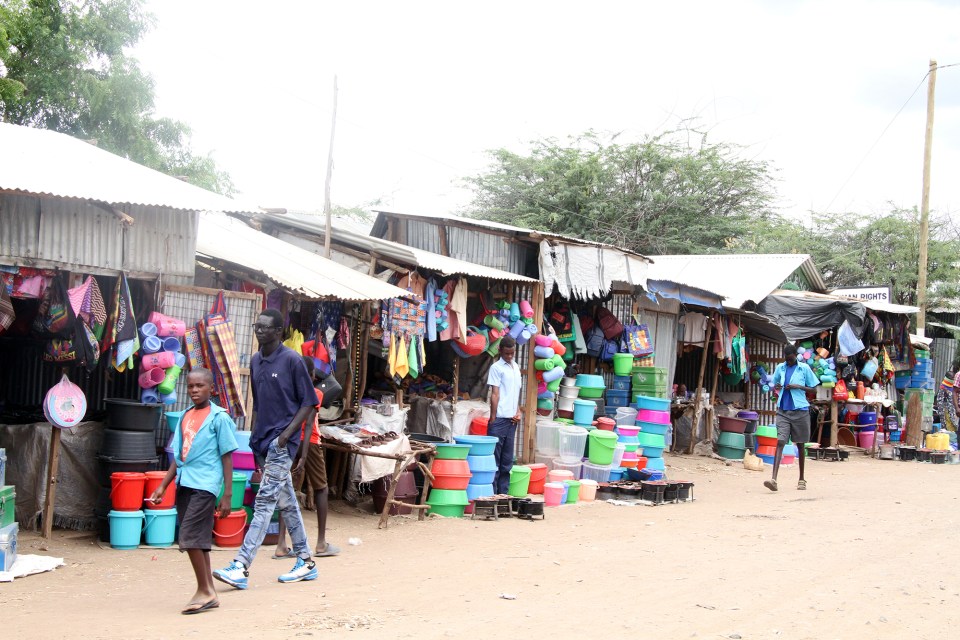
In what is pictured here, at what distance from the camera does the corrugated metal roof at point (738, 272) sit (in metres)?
18.9

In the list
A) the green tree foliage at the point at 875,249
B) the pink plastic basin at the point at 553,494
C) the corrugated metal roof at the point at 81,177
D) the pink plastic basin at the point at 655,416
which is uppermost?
the green tree foliage at the point at 875,249

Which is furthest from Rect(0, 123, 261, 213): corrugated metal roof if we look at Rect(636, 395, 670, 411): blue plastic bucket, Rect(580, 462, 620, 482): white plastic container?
Rect(636, 395, 670, 411): blue plastic bucket

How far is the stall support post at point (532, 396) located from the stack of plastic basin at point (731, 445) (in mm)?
6372

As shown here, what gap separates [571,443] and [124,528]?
6.41m

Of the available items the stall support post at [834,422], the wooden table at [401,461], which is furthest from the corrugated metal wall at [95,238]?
the stall support post at [834,422]

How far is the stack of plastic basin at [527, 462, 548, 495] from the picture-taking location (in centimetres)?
1140

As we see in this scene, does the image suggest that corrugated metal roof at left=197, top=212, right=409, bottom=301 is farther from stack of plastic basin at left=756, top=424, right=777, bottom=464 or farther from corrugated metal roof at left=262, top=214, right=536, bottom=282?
stack of plastic basin at left=756, top=424, right=777, bottom=464

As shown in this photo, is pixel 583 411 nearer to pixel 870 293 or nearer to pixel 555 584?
pixel 555 584

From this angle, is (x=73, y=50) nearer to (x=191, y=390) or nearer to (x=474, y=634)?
(x=191, y=390)

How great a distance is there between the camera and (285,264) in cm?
984

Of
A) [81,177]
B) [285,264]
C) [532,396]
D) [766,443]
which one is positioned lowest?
[766,443]

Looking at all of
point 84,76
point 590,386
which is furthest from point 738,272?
point 84,76

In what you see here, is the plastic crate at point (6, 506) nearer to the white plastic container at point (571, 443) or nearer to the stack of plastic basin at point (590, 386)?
the white plastic container at point (571, 443)

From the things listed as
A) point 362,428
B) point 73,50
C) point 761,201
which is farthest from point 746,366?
point 73,50
